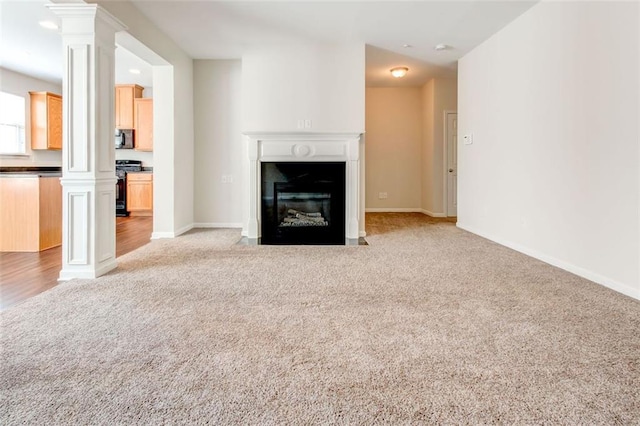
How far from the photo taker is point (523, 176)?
159 inches

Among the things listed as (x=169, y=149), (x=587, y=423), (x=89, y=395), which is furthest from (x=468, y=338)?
(x=169, y=149)

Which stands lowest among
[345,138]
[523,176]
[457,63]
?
[523,176]

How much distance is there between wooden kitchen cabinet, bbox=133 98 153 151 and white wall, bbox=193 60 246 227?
2426mm

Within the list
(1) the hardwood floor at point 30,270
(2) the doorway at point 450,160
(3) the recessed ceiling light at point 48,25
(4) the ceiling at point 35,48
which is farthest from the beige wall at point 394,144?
(3) the recessed ceiling light at point 48,25

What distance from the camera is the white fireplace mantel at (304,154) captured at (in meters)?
4.69

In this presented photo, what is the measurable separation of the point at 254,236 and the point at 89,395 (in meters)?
3.42

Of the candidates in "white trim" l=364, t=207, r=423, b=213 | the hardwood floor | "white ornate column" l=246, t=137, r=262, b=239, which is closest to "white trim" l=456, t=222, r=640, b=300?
"white ornate column" l=246, t=137, r=262, b=239

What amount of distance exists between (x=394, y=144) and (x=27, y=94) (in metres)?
6.95

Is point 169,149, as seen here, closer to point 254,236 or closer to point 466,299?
point 254,236

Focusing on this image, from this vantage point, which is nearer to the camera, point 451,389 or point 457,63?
point 451,389

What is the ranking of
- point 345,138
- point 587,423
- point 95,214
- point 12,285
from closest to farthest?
point 587,423, point 12,285, point 95,214, point 345,138

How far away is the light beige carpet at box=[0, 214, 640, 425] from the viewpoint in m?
1.30

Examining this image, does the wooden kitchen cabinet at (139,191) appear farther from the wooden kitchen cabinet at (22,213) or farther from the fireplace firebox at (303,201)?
the fireplace firebox at (303,201)

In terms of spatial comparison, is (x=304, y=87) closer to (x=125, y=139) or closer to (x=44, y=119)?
(x=125, y=139)
